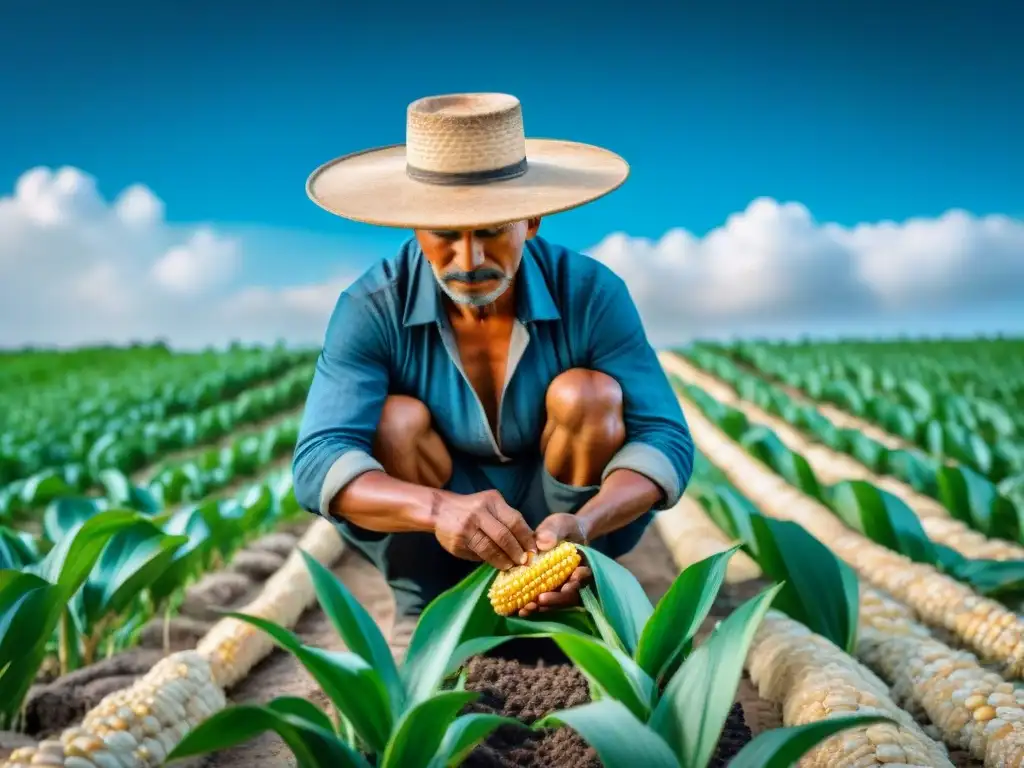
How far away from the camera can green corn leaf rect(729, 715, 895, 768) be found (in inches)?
61.9

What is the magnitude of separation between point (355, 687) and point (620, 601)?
0.54 meters

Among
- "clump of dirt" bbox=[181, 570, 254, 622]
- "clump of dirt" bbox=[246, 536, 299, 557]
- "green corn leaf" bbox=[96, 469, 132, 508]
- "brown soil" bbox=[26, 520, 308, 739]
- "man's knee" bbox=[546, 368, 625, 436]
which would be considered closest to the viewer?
"man's knee" bbox=[546, 368, 625, 436]

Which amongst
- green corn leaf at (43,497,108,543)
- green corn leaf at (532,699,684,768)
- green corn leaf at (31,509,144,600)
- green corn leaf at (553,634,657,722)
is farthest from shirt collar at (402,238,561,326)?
green corn leaf at (43,497,108,543)

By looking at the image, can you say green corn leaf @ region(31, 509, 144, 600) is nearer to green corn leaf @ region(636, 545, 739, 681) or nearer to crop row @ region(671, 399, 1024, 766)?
green corn leaf @ region(636, 545, 739, 681)

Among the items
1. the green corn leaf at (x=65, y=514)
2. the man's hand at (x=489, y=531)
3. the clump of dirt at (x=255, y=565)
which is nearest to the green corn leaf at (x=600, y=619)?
the man's hand at (x=489, y=531)

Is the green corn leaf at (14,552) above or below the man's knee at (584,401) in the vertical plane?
below

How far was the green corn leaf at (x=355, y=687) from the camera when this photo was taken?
1.83 metres

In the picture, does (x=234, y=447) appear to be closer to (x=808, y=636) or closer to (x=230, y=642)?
(x=230, y=642)

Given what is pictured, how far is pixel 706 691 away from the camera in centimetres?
174

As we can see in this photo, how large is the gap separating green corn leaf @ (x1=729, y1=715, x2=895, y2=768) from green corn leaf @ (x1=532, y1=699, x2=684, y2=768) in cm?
11

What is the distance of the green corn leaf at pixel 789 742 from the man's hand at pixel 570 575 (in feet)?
2.36

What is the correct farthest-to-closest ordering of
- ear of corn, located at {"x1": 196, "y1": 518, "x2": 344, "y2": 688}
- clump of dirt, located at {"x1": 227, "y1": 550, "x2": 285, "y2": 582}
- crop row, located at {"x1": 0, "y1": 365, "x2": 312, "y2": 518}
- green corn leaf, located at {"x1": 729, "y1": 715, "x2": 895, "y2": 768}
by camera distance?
crop row, located at {"x1": 0, "y1": 365, "x2": 312, "y2": 518}
clump of dirt, located at {"x1": 227, "y1": 550, "x2": 285, "y2": 582}
ear of corn, located at {"x1": 196, "y1": 518, "x2": 344, "y2": 688}
green corn leaf, located at {"x1": 729, "y1": 715, "x2": 895, "y2": 768}

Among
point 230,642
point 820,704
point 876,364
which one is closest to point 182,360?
point 876,364

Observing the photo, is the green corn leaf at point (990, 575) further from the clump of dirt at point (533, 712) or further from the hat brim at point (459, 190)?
the hat brim at point (459, 190)
